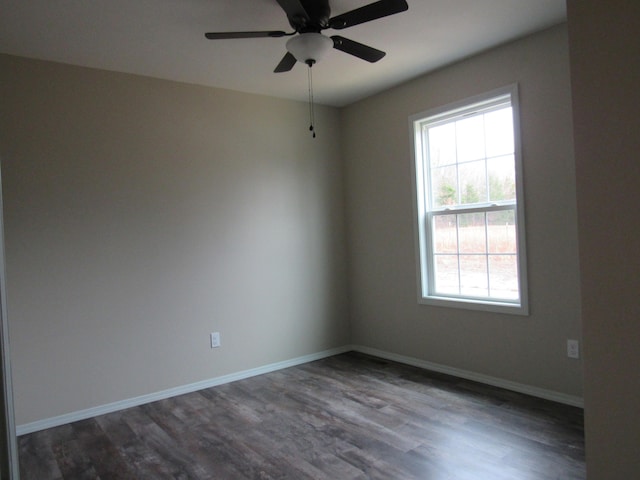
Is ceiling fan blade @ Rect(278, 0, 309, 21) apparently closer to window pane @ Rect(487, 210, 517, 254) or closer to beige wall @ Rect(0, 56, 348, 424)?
beige wall @ Rect(0, 56, 348, 424)

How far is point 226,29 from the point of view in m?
2.76

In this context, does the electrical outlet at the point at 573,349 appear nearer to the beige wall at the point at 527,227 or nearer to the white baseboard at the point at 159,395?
the beige wall at the point at 527,227

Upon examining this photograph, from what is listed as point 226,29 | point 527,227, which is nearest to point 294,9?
point 226,29

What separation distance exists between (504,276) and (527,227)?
17.7 inches

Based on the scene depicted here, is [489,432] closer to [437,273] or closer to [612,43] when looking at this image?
[437,273]

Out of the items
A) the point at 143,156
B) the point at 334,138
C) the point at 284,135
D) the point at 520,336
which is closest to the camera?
the point at 520,336

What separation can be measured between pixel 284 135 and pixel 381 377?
2.47m

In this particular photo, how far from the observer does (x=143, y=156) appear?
3459 millimetres

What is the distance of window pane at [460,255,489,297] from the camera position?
352 cm


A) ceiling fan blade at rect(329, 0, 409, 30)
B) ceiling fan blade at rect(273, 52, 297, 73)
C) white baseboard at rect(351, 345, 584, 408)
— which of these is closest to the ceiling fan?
ceiling fan blade at rect(329, 0, 409, 30)

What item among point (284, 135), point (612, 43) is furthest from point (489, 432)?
point (284, 135)

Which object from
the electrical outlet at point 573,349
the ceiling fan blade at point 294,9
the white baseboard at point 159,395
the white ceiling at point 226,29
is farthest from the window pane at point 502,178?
the white baseboard at point 159,395

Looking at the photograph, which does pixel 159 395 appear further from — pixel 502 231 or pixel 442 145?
pixel 442 145

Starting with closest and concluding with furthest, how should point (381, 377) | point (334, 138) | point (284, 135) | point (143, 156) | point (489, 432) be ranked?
point (489, 432) → point (143, 156) → point (381, 377) → point (284, 135) → point (334, 138)
